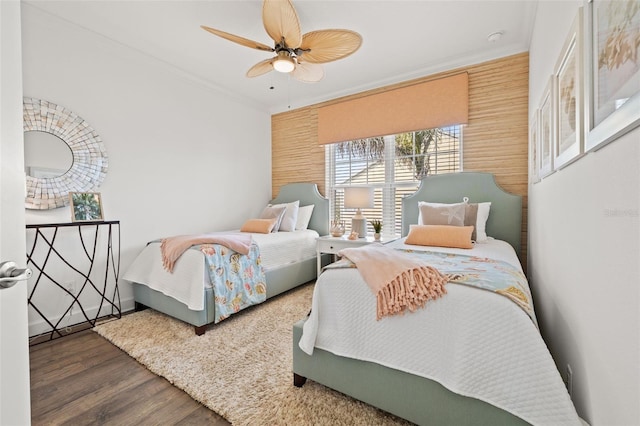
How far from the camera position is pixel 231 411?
1.51 meters

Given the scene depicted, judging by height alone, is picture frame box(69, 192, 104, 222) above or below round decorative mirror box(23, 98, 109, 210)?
below

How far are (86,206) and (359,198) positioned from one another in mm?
2832

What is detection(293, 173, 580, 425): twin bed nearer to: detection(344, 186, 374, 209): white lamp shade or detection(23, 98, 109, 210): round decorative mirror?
detection(344, 186, 374, 209): white lamp shade

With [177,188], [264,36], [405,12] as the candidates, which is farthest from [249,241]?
[405,12]

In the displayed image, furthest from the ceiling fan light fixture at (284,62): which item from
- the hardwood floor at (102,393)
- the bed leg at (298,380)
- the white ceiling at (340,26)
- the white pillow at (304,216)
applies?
the hardwood floor at (102,393)

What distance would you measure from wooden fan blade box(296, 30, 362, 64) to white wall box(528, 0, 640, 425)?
1241 mm

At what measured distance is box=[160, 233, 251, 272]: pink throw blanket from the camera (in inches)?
100

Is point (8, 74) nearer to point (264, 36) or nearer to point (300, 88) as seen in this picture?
point (264, 36)

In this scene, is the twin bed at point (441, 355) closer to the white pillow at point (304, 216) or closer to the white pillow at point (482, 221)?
the white pillow at point (482, 221)

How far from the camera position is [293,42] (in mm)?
2211

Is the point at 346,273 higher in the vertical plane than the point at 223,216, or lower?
lower

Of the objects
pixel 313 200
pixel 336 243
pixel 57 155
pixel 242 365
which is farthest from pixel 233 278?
pixel 313 200

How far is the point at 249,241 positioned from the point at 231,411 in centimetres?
158

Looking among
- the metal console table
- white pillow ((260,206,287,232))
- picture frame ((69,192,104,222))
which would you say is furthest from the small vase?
picture frame ((69,192,104,222))
